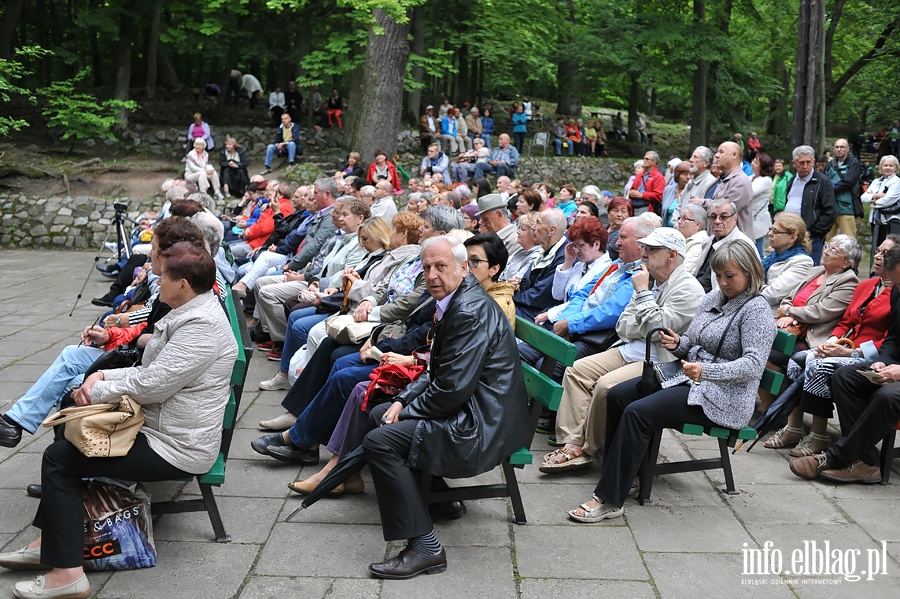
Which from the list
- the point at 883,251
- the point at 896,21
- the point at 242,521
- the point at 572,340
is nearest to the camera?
the point at 242,521

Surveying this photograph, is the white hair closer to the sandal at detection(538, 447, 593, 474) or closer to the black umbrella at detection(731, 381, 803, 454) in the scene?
the sandal at detection(538, 447, 593, 474)

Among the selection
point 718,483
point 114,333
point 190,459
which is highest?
point 114,333

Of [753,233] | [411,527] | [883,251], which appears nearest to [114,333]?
[411,527]

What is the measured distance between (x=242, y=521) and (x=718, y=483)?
2.68 metres

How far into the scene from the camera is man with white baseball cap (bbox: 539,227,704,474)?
16.0ft

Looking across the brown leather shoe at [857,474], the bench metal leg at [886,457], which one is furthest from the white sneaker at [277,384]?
the bench metal leg at [886,457]

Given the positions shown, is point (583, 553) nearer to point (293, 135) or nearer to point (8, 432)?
point (8, 432)

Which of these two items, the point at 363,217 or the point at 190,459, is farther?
the point at 363,217

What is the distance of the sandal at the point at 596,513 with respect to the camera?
4.23 metres

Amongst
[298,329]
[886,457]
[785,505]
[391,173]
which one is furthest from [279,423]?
[391,173]

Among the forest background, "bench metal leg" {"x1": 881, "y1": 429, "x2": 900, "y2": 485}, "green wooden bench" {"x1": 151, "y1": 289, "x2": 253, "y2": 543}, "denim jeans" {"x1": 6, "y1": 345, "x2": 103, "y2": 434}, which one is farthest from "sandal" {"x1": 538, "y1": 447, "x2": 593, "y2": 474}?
the forest background

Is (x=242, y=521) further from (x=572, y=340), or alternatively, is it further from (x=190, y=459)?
(x=572, y=340)

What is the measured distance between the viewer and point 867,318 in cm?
521

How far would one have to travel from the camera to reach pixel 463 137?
22969 mm
